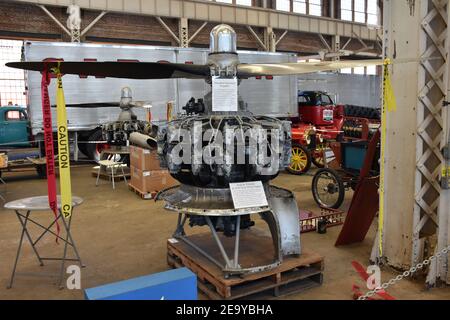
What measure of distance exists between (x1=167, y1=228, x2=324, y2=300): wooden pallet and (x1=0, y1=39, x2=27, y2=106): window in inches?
552

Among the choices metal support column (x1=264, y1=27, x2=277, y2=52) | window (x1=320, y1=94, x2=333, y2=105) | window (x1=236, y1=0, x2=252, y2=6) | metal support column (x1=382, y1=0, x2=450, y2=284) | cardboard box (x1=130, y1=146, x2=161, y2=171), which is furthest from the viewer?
metal support column (x1=264, y1=27, x2=277, y2=52)

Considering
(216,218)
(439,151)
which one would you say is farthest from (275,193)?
(439,151)

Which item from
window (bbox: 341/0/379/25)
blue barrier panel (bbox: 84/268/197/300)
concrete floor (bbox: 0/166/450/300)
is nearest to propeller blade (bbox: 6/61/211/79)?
blue barrier panel (bbox: 84/268/197/300)

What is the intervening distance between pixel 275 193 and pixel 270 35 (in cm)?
1515

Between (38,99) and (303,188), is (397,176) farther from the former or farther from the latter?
(38,99)

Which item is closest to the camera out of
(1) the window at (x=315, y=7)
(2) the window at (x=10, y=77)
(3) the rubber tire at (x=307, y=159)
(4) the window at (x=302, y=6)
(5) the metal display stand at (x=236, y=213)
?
(5) the metal display stand at (x=236, y=213)

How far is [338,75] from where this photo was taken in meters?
19.8

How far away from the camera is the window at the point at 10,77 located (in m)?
15.6

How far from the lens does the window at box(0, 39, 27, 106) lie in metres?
15.6

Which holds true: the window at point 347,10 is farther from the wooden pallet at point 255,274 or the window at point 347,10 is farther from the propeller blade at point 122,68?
the propeller blade at point 122,68

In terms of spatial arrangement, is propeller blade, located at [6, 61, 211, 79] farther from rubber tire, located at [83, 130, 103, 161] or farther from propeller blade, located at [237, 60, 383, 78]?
rubber tire, located at [83, 130, 103, 161]

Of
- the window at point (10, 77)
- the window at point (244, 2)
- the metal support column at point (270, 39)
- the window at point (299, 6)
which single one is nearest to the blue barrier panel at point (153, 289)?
the window at point (10, 77)

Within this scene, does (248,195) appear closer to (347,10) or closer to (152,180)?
(152,180)

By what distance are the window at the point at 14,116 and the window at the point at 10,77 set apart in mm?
3837
